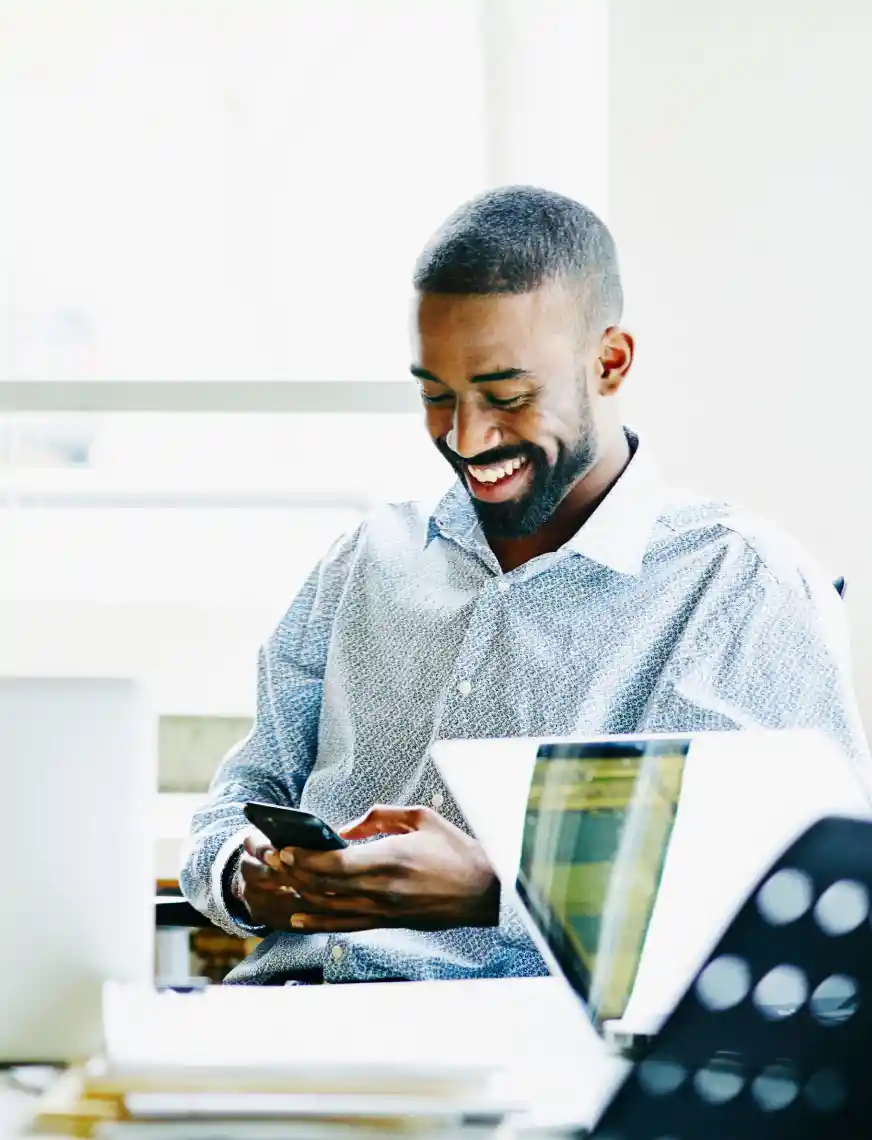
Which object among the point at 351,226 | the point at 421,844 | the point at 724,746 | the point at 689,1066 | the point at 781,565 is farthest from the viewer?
the point at 351,226

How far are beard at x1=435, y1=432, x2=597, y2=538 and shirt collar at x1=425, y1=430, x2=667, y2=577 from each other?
1.7 inches

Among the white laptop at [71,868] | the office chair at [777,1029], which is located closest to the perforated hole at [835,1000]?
the office chair at [777,1029]

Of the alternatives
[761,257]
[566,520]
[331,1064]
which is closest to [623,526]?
[566,520]

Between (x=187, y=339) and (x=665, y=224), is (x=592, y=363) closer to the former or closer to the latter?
(x=665, y=224)

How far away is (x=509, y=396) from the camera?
1.48 m

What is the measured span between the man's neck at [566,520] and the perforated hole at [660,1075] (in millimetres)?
981

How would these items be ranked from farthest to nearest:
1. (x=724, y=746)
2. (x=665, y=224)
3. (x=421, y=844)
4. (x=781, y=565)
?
(x=665, y=224)
(x=781, y=565)
(x=421, y=844)
(x=724, y=746)

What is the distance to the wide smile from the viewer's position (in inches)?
59.7

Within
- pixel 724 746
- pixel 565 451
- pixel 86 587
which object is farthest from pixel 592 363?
pixel 86 587

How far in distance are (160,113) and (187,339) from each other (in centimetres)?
43

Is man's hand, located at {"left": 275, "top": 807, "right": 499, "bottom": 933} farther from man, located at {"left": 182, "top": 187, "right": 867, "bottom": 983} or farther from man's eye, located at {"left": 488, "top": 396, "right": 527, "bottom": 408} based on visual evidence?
man's eye, located at {"left": 488, "top": 396, "right": 527, "bottom": 408}

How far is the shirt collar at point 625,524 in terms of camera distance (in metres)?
1.45

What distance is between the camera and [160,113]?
269cm

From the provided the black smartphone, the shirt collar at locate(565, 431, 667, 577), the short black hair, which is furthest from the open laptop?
the short black hair
